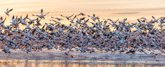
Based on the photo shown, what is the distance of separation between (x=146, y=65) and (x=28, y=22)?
25.2m

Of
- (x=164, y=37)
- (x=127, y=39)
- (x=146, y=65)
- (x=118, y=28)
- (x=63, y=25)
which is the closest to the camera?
(x=146, y=65)

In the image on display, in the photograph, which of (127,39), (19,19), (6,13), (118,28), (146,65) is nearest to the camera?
(146,65)

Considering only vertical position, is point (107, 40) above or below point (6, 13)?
below

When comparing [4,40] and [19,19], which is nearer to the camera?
[19,19]

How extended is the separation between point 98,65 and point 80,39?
51.2m

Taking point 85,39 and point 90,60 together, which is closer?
point 90,60

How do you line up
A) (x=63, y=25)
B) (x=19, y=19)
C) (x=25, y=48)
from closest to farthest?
(x=19, y=19) → (x=63, y=25) → (x=25, y=48)

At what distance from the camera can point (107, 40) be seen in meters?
102

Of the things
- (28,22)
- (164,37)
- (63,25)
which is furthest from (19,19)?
(164,37)

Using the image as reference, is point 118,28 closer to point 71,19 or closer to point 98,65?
point 71,19

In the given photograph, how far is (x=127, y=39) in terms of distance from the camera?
3996 inches

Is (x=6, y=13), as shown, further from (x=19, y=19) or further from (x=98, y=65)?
(x=98, y=65)

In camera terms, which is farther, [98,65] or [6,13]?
[6,13]

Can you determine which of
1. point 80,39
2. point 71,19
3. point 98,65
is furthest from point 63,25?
point 98,65
